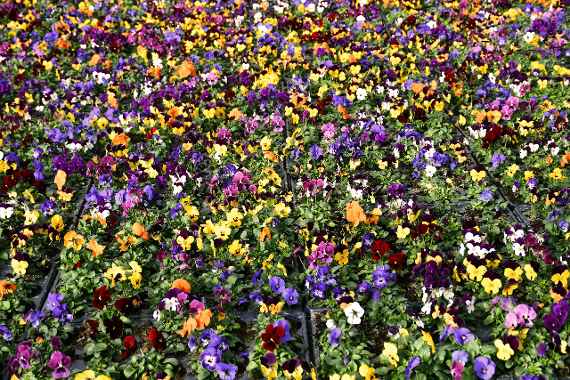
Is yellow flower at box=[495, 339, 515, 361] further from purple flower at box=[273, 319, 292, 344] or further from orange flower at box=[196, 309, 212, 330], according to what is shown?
orange flower at box=[196, 309, 212, 330]

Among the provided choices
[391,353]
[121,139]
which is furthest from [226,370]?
[121,139]

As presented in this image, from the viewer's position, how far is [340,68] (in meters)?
7.67

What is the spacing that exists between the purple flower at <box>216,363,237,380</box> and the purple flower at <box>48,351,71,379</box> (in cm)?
101

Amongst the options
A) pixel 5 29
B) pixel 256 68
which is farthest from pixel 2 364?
pixel 5 29

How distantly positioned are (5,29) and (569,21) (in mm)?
8874

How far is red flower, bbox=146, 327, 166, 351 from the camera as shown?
12.8 ft

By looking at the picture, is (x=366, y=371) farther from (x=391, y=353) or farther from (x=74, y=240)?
(x=74, y=240)

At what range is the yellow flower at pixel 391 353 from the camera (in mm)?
3715

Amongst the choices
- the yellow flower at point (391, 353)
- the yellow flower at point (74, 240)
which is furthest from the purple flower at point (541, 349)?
the yellow flower at point (74, 240)

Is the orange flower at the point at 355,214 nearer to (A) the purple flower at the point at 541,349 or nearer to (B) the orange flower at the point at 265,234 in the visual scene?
(B) the orange flower at the point at 265,234

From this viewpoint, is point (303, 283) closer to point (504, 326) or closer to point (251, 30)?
point (504, 326)

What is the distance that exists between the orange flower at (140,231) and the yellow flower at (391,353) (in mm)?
2259

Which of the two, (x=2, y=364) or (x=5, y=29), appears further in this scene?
(x=5, y=29)

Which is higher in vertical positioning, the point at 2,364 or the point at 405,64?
the point at 405,64
